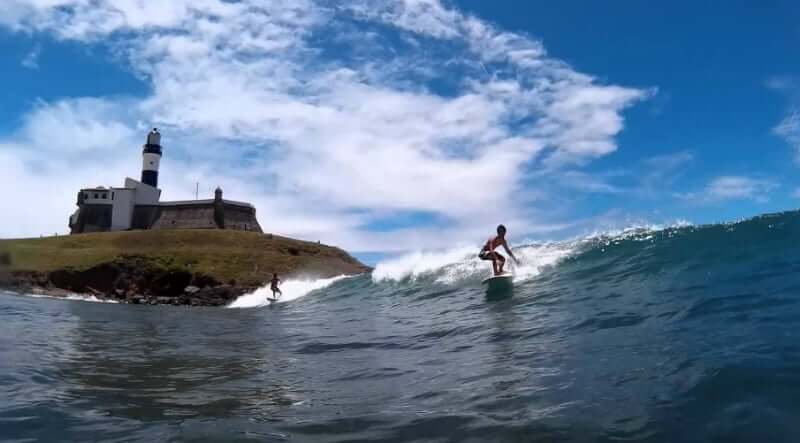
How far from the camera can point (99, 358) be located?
966cm

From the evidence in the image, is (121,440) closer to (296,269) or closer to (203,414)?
(203,414)

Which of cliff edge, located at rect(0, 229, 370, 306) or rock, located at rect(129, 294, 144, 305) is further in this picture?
cliff edge, located at rect(0, 229, 370, 306)

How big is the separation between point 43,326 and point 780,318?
15779 mm

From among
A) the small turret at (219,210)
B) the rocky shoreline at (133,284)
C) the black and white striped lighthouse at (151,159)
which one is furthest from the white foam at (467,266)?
the black and white striped lighthouse at (151,159)

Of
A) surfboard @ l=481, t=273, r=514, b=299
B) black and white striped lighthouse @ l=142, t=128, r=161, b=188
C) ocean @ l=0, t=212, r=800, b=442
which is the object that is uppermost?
black and white striped lighthouse @ l=142, t=128, r=161, b=188

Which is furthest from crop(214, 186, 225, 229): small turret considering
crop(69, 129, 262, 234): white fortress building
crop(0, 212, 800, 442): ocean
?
crop(0, 212, 800, 442): ocean

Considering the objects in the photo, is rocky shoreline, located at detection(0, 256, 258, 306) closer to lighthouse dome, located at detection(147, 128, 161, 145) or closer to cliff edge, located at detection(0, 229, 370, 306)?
cliff edge, located at detection(0, 229, 370, 306)

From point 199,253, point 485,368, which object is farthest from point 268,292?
point 485,368

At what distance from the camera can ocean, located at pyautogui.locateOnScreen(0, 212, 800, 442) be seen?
5.22 metres

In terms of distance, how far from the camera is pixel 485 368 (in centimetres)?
782

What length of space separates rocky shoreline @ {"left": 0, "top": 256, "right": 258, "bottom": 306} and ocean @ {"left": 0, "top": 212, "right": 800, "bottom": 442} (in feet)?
110

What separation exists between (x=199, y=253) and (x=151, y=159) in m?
36.7

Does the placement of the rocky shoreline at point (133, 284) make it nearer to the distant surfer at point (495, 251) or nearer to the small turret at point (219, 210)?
the small turret at point (219, 210)

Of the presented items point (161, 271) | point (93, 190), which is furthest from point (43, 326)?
point (93, 190)
